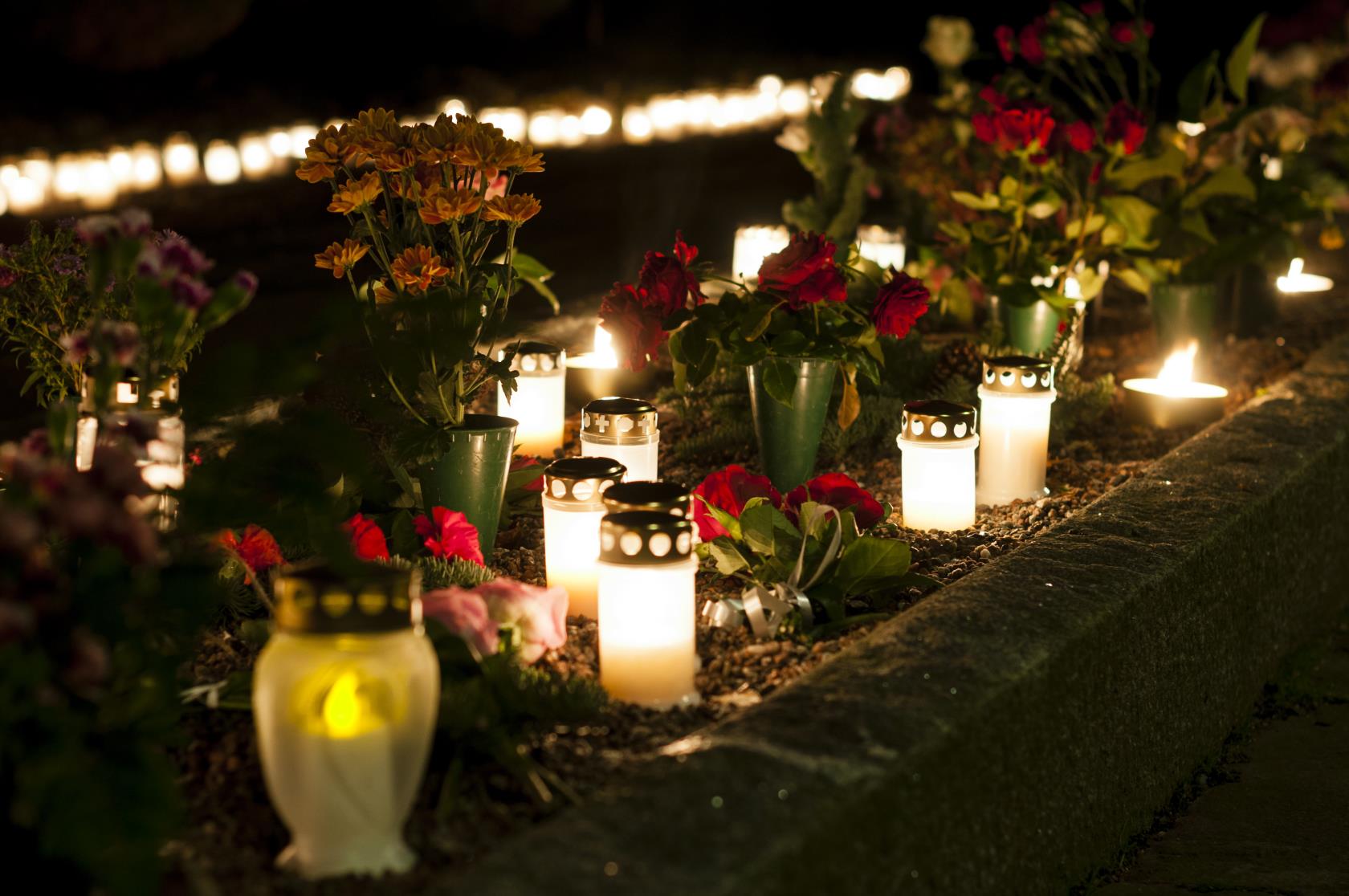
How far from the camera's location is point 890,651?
207 cm

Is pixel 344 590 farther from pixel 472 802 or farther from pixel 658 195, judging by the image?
pixel 658 195

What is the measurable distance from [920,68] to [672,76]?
9.40 ft

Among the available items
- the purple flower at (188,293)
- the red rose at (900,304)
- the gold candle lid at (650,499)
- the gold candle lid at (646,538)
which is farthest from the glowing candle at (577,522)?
the purple flower at (188,293)

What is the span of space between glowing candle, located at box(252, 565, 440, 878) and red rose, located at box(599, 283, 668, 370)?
132cm

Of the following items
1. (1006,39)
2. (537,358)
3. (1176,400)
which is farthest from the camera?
(1006,39)

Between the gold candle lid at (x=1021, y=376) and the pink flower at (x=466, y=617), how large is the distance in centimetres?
160

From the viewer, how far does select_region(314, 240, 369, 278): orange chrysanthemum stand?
2.56 meters

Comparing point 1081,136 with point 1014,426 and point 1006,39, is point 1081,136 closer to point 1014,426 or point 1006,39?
point 1006,39

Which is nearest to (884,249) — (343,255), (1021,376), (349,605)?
(1021,376)

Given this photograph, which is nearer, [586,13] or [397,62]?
[397,62]

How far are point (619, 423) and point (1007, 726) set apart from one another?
3.32 ft

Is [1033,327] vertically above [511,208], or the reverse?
[511,208]

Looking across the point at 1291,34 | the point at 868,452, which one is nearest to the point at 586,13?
the point at 1291,34

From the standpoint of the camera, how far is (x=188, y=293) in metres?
1.72
